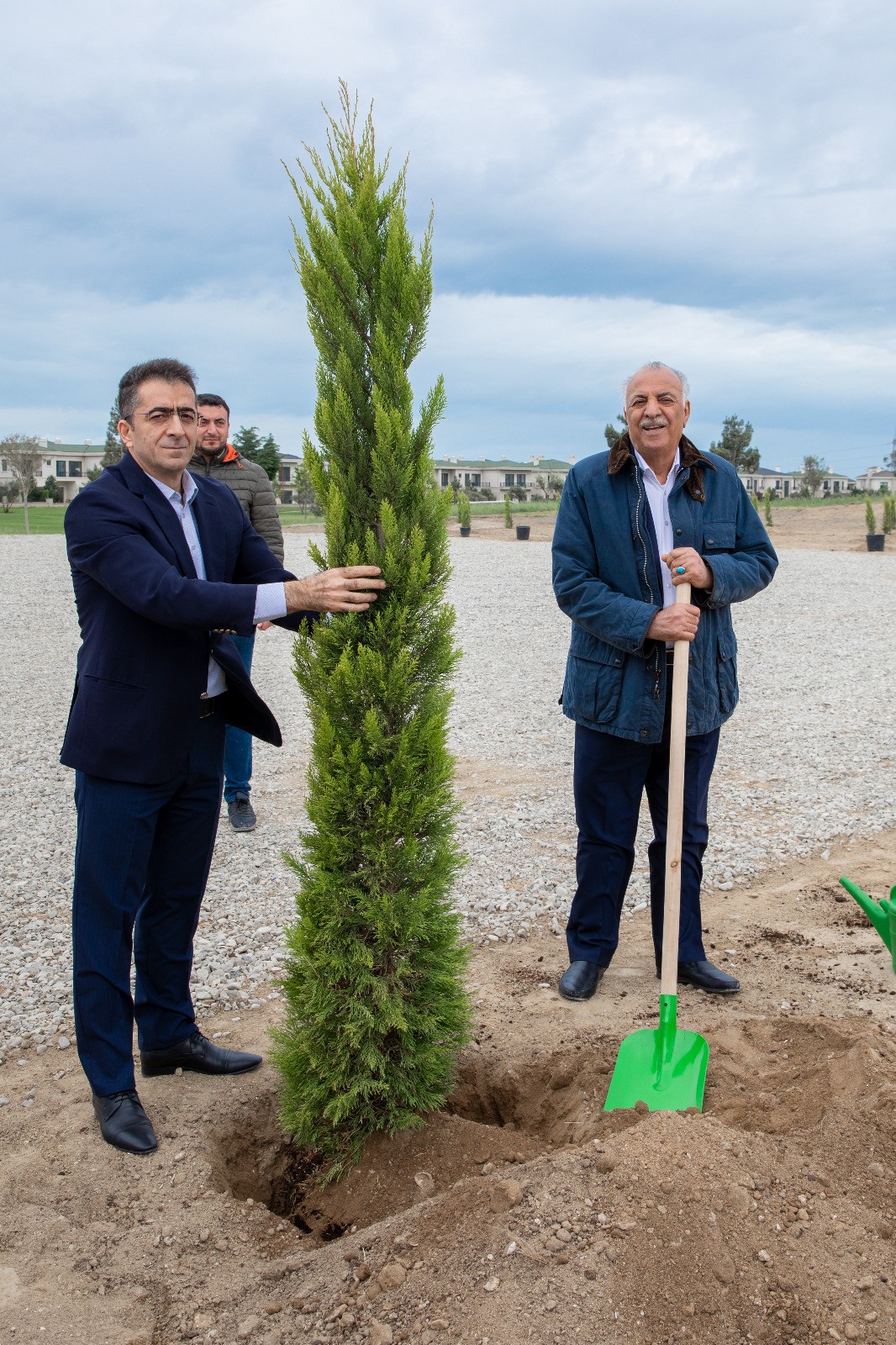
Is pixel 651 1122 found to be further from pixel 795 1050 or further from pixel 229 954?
pixel 229 954

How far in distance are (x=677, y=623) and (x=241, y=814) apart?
4259 millimetres

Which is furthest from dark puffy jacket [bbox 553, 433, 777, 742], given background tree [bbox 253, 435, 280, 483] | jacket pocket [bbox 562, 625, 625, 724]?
background tree [bbox 253, 435, 280, 483]

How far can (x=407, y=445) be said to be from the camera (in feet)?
11.4

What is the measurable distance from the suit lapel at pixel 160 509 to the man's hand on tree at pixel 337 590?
1.86 ft

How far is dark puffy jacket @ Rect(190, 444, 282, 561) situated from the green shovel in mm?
3642

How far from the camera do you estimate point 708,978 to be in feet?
16.1

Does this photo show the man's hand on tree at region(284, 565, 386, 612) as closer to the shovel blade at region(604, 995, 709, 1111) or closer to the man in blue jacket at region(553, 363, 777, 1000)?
the man in blue jacket at region(553, 363, 777, 1000)

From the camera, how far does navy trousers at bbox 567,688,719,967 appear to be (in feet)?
15.6

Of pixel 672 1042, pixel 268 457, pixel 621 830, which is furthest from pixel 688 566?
pixel 268 457

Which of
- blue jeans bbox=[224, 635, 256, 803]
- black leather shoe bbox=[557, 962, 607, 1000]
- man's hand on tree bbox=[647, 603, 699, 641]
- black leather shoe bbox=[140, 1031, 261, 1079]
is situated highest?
man's hand on tree bbox=[647, 603, 699, 641]

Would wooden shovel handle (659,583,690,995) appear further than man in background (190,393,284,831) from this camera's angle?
No

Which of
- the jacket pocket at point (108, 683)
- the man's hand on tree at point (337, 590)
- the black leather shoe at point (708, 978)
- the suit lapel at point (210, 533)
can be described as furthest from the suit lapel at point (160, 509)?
the black leather shoe at point (708, 978)

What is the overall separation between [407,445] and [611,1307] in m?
2.71

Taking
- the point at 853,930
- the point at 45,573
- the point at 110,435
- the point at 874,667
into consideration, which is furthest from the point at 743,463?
the point at 853,930
